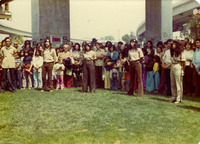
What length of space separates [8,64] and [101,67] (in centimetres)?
394

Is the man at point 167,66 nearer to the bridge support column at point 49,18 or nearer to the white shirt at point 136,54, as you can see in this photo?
the white shirt at point 136,54

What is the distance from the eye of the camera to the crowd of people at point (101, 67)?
9.88 meters

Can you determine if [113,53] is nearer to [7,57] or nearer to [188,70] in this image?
[188,70]

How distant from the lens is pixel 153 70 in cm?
1119

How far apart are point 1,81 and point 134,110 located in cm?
567

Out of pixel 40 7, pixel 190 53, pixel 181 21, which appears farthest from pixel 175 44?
pixel 181 21

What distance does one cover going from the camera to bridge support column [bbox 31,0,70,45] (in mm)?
17812

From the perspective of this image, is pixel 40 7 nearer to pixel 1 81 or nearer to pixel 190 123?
pixel 1 81

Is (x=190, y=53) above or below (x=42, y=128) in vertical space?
above

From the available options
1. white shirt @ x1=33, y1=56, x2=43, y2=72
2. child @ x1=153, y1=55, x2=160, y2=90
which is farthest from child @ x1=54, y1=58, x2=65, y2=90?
child @ x1=153, y1=55, x2=160, y2=90

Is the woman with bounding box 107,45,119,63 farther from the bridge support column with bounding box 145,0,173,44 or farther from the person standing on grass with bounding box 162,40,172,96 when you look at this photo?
the bridge support column with bounding box 145,0,173,44

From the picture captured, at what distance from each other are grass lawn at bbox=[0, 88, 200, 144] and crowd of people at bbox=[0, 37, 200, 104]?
1.67m

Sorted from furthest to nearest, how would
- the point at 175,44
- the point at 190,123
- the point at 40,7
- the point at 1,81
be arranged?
the point at 40,7, the point at 1,81, the point at 175,44, the point at 190,123

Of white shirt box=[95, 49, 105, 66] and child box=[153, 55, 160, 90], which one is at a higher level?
white shirt box=[95, 49, 105, 66]
